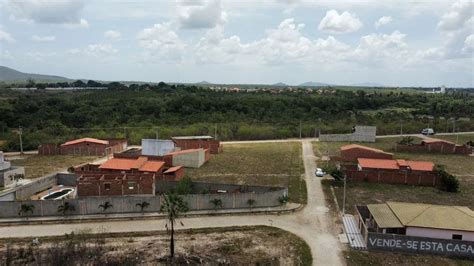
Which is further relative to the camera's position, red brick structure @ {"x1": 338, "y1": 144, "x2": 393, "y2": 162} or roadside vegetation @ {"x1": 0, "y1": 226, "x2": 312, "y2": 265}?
red brick structure @ {"x1": 338, "y1": 144, "x2": 393, "y2": 162}

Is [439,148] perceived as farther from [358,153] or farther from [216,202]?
[216,202]

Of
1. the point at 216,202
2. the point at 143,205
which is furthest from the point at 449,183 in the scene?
the point at 143,205

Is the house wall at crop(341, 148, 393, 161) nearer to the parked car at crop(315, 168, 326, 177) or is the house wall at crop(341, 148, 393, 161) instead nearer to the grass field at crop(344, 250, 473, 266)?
the parked car at crop(315, 168, 326, 177)

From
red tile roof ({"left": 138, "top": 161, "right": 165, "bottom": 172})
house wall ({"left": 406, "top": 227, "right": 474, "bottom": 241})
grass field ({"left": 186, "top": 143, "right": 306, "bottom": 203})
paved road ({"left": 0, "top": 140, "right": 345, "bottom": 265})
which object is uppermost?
red tile roof ({"left": 138, "top": 161, "right": 165, "bottom": 172})

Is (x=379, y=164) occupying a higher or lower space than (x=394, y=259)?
higher

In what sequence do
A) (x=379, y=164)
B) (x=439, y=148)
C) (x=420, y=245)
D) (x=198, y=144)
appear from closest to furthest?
(x=420, y=245)
(x=379, y=164)
(x=198, y=144)
(x=439, y=148)

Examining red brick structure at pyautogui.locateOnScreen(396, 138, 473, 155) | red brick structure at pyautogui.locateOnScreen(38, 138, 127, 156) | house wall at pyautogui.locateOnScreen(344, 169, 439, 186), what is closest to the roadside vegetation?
house wall at pyautogui.locateOnScreen(344, 169, 439, 186)

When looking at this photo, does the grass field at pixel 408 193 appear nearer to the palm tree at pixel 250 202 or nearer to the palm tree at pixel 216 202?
the palm tree at pixel 250 202

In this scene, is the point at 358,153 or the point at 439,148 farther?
the point at 439,148
